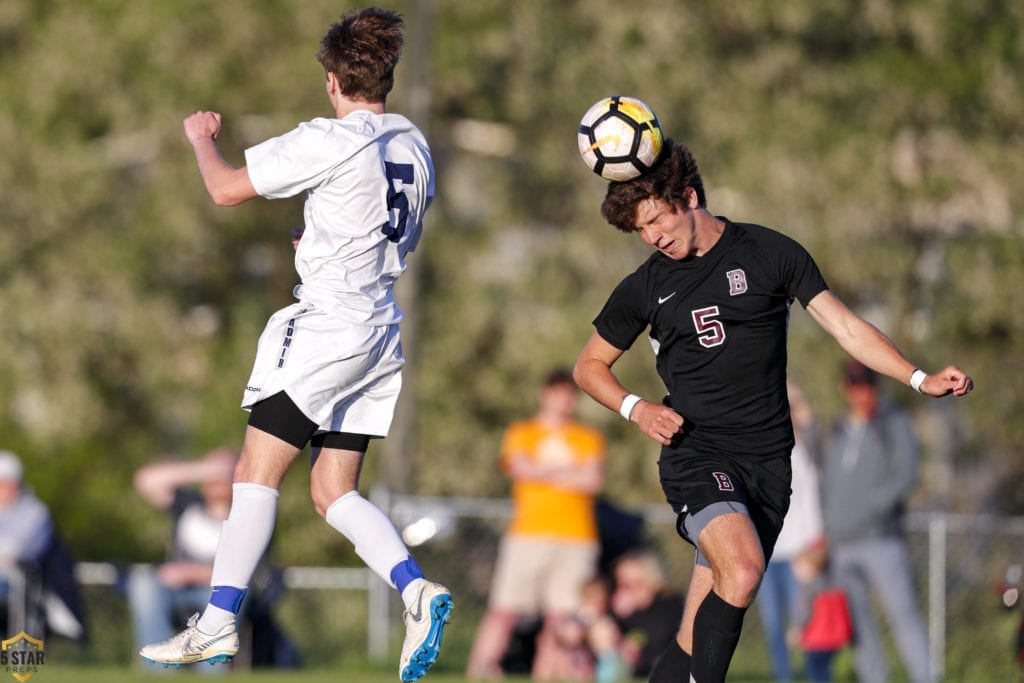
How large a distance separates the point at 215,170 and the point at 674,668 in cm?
263

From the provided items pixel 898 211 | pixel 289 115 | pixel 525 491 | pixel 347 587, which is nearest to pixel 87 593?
pixel 347 587

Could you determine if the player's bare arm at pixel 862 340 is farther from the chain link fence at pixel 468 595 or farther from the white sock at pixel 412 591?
the chain link fence at pixel 468 595

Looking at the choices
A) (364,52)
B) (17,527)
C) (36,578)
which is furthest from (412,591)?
(17,527)

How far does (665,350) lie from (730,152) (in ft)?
41.7

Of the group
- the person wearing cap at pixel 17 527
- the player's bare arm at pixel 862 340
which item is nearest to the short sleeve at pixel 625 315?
the player's bare arm at pixel 862 340

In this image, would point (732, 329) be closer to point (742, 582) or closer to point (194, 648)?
point (742, 582)

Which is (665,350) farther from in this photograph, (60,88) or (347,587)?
(60,88)

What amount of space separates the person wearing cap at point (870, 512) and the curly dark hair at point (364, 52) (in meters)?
5.81

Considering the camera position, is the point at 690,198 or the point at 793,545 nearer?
the point at 690,198

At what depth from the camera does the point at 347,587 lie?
47.8 ft

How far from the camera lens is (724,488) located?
6.31 metres

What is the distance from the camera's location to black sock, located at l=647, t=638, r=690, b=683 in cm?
647

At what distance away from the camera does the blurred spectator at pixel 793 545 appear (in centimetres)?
1148

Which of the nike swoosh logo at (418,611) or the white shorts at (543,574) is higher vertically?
the nike swoosh logo at (418,611)
